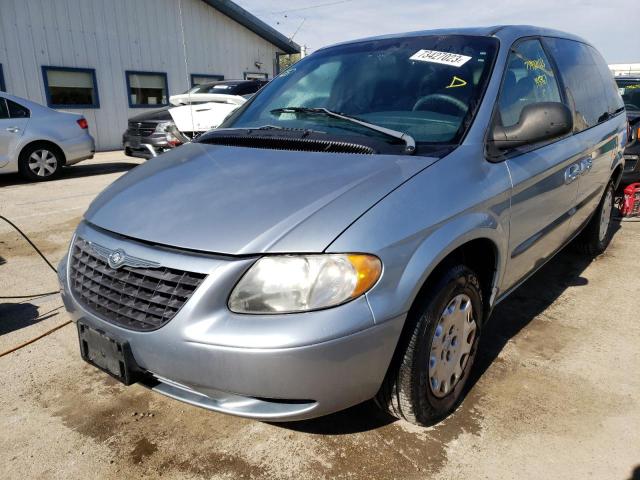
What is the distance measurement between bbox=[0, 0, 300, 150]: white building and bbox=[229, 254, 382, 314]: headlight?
31.7ft

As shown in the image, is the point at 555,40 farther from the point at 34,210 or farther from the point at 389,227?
the point at 34,210

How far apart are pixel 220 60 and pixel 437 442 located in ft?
50.7

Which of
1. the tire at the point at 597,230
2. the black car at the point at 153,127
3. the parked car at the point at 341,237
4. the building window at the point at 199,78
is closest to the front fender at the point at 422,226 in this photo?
the parked car at the point at 341,237

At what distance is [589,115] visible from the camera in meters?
3.45

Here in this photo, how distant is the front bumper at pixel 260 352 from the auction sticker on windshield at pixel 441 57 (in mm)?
1487

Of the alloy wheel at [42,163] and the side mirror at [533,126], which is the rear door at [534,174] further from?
the alloy wheel at [42,163]

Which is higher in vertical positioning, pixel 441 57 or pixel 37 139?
pixel 441 57

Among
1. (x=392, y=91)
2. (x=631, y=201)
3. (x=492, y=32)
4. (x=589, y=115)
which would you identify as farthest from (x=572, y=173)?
(x=631, y=201)

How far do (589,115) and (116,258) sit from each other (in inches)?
128

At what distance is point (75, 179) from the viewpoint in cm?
880

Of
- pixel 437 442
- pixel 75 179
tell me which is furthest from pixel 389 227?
pixel 75 179

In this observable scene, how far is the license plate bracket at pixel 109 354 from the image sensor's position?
1.80 meters

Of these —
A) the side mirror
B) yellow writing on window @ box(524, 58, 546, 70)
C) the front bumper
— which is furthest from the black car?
the front bumper

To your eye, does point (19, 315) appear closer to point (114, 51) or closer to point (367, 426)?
point (367, 426)
